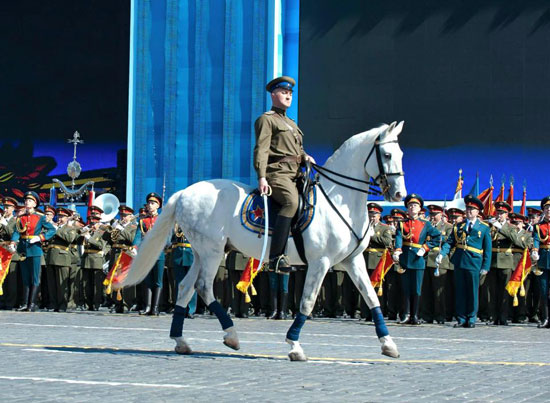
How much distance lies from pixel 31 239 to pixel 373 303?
10155 mm

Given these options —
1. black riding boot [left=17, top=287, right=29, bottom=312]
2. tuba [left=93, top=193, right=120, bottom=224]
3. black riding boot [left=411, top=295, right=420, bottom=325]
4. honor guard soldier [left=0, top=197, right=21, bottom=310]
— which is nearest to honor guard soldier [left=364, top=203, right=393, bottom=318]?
black riding boot [left=411, top=295, right=420, bottom=325]

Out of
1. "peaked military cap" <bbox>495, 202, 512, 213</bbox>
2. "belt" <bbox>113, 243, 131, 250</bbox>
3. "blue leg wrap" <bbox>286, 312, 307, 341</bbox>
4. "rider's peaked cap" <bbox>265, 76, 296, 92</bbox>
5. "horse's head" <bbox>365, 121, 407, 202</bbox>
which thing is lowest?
"blue leg wrap" <bbox>286, 312, 307, 341</bbox>

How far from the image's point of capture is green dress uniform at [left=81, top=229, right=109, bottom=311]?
767 inches

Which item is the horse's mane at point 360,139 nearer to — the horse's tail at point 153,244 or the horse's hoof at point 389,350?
the horse's tail at point 153,244

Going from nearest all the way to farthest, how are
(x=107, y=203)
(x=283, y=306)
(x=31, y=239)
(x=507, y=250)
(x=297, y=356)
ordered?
(x=297, y=356)
(x=507, y=250)
(x=283, y=306)
(x=31, y=239)
(x=107, y=203)

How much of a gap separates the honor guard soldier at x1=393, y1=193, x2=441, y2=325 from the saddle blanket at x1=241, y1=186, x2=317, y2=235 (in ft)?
22.2

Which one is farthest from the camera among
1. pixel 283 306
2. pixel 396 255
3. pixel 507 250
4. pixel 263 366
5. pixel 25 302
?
pixel 25 302

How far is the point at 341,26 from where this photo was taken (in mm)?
27469

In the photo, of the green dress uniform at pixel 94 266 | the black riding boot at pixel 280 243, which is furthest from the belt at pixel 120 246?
the black riding boot at pixel 280 243

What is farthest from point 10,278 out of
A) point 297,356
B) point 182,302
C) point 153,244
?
point 297,356

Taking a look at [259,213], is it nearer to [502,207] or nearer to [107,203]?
[502,207]

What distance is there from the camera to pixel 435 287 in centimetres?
1778

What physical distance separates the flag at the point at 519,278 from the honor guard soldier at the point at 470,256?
71 centimetres

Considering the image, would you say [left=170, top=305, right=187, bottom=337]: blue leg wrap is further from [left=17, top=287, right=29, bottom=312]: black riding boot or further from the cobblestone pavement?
[left=17, top=287, right=29, bottom=312]: black riding boot
